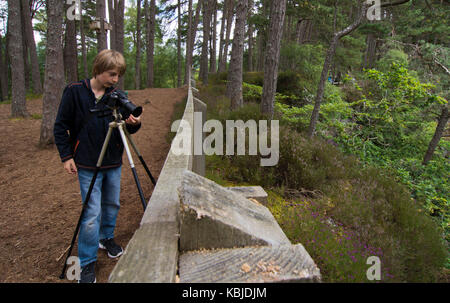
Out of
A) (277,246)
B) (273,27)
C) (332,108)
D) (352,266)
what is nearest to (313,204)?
(352,266)

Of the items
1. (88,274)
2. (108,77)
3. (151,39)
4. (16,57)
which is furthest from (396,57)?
(151,39)

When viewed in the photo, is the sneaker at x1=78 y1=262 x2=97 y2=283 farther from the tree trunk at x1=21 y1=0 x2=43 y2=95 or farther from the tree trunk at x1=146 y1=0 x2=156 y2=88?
the tree trunk at x1=146 y1=0 x2=156 y2=88

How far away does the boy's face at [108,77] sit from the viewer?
2.41m

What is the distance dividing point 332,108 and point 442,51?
3.67 meters

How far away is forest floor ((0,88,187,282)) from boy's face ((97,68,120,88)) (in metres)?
1.90

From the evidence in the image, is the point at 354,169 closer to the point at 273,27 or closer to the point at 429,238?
the point at 429,238

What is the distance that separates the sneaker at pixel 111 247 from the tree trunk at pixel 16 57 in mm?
9260

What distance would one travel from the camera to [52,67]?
6410mm

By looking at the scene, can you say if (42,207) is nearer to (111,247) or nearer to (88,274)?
(111,247)

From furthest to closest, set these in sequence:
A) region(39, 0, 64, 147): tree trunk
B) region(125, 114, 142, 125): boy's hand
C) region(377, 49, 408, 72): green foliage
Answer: region(377, 49, 408, 72): green foliage, region(39, 0, 64, 147): tree trunk, region(125, 114, 142, 125): boy's hand

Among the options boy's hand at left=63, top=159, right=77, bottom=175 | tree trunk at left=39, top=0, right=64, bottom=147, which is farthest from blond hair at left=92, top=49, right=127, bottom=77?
tree trunk at left=39, top=0, right=64, bottom=147

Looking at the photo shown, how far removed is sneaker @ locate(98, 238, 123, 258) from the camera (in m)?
2.84

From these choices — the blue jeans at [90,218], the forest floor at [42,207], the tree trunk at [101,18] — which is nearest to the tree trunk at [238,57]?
the forest floor at [42,207]

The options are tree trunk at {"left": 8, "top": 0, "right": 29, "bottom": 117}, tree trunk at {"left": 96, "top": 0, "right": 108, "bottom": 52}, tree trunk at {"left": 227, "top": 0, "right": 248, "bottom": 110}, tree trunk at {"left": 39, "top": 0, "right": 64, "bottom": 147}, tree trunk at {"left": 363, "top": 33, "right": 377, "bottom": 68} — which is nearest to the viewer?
tree trunk at {"left": 39, "top": 0, "right": 64, "bottom": 147}
